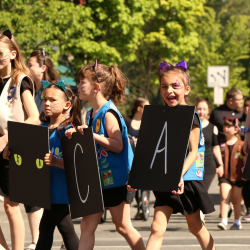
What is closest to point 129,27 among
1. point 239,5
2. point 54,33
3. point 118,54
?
point 118,54

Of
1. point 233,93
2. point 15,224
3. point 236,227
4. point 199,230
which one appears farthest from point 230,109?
point 15,224

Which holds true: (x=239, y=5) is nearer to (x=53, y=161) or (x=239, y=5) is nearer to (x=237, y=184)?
(x=237, y=184)

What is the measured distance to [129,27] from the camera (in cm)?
2153

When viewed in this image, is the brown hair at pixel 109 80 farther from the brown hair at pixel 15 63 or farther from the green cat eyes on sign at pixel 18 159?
the green cat eyes on sign at pixel 18 159

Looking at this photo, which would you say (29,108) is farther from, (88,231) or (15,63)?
(88,231)

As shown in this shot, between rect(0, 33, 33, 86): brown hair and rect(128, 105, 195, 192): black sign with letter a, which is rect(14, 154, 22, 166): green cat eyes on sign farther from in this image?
rect(128, 105, 195, 192): black sign with letter a

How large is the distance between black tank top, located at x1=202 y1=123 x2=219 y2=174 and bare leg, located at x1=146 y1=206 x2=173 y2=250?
399cm

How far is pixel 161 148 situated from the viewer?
4.21 metres

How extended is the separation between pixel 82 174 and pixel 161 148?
66cm

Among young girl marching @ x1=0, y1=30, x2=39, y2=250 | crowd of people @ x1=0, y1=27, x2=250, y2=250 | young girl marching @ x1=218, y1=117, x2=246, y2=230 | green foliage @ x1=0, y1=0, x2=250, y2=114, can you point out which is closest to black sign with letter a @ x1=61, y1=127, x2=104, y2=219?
crowd of people @ x1=0, y1=27, x2=250, y2=250

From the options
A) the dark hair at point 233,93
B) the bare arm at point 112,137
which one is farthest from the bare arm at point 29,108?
the dark hair at point 233,93

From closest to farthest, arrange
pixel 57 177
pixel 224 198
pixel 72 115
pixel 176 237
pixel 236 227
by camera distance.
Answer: pixel 57 177 → pixel 72 115 → pixel 176 237 → pixel 236 227 → pixel 224 198

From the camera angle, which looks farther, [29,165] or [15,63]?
[15,63]

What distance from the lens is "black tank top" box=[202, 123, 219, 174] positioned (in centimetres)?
824
